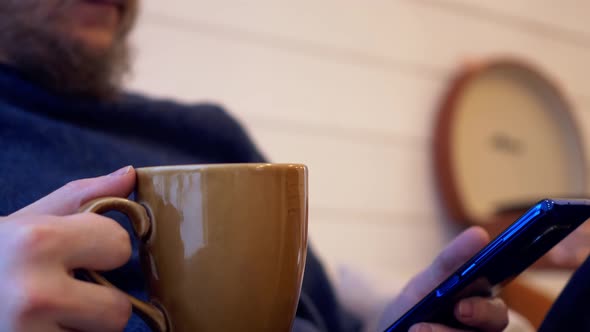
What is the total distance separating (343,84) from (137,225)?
1.01m

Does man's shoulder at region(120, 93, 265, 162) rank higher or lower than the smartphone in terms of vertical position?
lower

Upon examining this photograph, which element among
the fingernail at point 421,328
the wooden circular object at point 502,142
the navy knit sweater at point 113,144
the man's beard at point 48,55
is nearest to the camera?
the fingernail at point 421,328

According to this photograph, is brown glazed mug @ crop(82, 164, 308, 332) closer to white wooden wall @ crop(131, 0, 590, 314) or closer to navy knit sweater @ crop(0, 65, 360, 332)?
navy knit sweater @ crop(0, 65, 360, 332)

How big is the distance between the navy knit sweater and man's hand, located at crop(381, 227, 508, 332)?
13 cm

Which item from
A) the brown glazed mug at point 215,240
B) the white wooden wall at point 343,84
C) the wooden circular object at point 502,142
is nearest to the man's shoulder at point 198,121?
the white wooden wall at point 343,84

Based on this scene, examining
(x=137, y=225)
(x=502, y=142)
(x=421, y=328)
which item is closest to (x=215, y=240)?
(x=137, y=225)

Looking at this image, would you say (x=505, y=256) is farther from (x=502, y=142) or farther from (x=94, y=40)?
(x=502, y=142)

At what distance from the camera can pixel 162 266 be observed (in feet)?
1.00

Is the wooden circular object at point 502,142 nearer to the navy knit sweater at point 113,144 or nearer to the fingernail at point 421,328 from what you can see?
the navy knit sweater at point 113,144

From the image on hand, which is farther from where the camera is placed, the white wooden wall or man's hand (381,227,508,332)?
the white wooden wall

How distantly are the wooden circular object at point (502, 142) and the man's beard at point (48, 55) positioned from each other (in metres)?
0.88

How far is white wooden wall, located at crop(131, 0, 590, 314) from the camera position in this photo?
1.10m

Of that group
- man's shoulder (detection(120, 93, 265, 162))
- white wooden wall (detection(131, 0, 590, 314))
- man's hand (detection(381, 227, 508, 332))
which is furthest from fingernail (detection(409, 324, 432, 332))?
white wooden wall (detection(131, 0, 590, 314))

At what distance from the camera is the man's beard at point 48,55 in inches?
26.1
